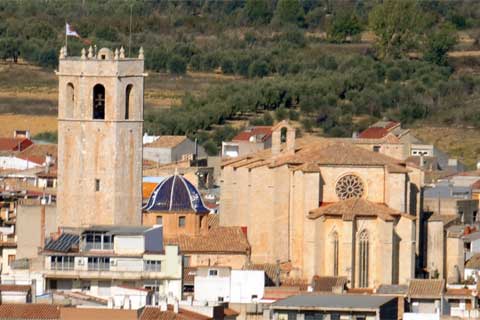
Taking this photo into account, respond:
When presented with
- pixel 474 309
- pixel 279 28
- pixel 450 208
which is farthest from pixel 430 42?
pixel 474 309

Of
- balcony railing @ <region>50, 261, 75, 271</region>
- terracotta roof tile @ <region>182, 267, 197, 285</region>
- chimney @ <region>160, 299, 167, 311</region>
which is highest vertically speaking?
balcony railing @ <region>50, 261, 75, 271</region>

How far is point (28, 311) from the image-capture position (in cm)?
5047

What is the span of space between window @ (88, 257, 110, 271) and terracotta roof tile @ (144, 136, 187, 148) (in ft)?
130

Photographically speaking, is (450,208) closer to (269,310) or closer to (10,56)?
(269,310)

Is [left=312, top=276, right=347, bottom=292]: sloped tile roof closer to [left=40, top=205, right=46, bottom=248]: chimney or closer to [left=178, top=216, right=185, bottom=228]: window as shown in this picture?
[left=178, top=216, right=185, bottom=228]: window

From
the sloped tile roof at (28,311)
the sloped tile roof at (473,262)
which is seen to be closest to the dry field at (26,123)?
the sloped tile roof at (473,262)

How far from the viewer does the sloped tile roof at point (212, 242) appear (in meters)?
66.1

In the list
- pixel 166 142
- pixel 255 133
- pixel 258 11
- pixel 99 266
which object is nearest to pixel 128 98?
pixel 99 266

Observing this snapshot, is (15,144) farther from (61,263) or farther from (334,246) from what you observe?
(61,263)

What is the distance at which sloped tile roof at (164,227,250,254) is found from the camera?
66.1 meters

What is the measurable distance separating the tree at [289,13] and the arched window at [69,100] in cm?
8047

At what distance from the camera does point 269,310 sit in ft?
175

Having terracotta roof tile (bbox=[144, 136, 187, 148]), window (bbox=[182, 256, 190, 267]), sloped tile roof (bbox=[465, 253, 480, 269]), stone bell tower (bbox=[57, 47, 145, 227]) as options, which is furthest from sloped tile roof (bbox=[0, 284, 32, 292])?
terracotta roof tile (bbox=[144, 136, 187, 148])

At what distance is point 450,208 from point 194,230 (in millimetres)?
14783
